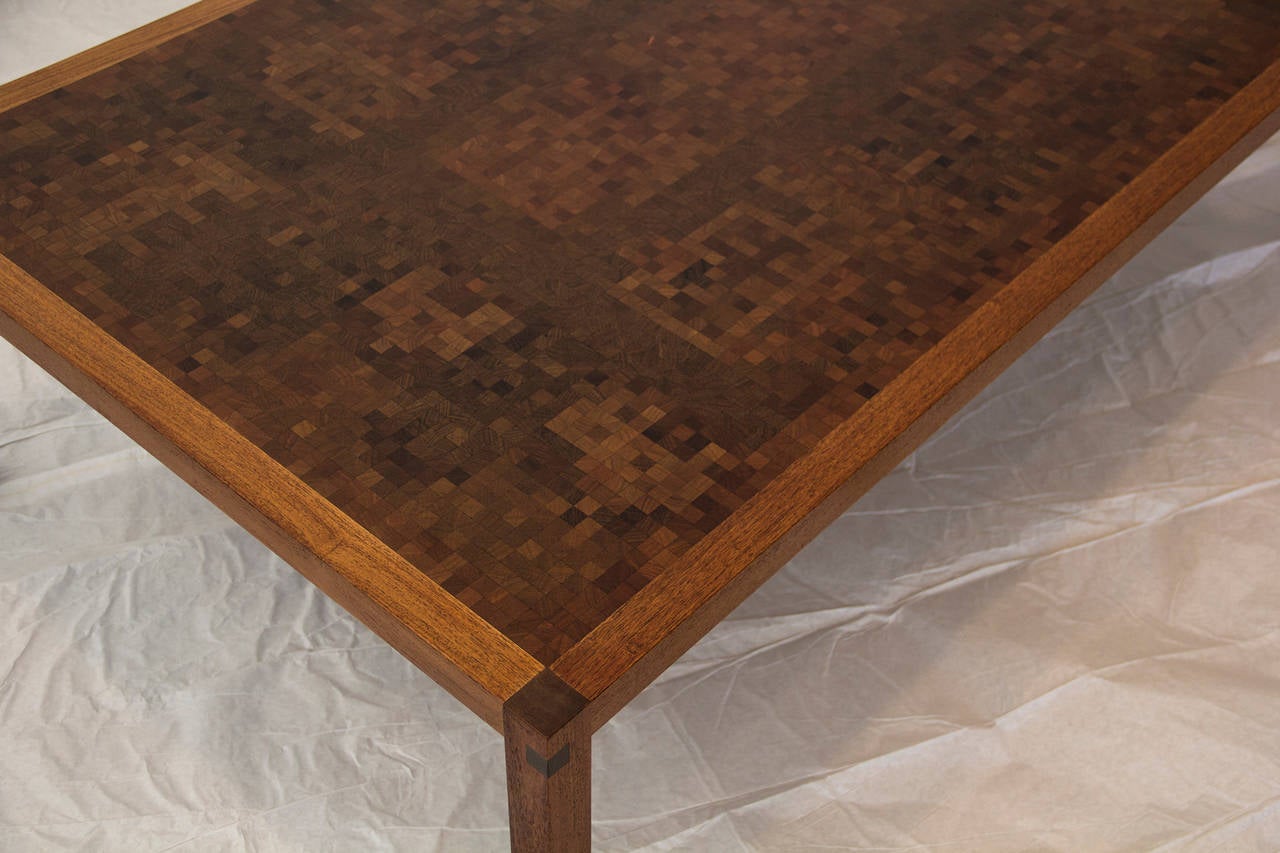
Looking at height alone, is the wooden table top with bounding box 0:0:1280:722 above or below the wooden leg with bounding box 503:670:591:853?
above

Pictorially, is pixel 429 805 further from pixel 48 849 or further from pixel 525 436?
pixel 525 436

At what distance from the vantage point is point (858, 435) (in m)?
0.92

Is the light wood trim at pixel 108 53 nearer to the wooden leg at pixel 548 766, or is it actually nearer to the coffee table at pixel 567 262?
the coffee table at pixel 567 262

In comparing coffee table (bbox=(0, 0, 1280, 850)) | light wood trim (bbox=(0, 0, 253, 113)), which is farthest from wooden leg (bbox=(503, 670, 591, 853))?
light wood trim (bbox=(0, 0, 253, 113))

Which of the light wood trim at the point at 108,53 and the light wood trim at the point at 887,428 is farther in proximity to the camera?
the light wood trim at the point at 108,53

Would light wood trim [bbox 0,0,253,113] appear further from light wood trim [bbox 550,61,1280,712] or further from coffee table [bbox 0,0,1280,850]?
light wood trim [bbox 550,61,1280,712]

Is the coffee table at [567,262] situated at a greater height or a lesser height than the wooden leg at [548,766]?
greater

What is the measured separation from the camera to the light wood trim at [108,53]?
1.20 m

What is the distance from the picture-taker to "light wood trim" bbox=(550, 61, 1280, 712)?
810 mm

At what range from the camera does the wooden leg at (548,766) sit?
30.3 inches

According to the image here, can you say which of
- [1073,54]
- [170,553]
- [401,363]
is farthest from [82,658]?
[1073,54]

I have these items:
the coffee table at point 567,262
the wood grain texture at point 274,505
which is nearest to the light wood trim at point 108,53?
the coffee table at point 567,262

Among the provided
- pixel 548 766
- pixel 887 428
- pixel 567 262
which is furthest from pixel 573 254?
pixel 548 766

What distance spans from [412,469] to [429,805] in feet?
1.25
